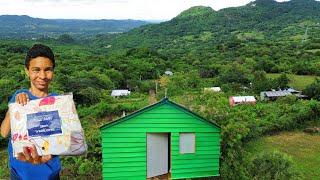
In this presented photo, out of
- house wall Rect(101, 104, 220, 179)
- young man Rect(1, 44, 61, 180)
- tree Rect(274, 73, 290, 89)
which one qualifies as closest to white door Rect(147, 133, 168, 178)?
house wall Rect(101, 104, 220, 179)

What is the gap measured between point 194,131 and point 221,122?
2.55 m

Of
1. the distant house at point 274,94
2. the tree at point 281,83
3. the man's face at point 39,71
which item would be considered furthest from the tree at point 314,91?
the man's face at point 39,71

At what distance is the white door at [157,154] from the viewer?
968 cm

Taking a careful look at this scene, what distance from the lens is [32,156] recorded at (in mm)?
3027

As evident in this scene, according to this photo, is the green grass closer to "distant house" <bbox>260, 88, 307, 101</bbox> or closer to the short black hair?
"distant house" <bbox>260, 88, 307, 101</bbox>

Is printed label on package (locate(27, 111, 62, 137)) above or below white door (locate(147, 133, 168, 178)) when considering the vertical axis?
above

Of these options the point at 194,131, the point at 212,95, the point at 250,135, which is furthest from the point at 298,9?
the point at 194,131

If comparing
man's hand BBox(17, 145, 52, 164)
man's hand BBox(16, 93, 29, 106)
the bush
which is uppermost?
man's hand BBox(16, 93, 29, 106)

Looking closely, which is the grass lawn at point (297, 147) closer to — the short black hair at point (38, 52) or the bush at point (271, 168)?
the bush at point (271, 168)

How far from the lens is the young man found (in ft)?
10.0

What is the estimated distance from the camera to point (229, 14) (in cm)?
12812

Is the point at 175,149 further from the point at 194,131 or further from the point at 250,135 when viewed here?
the point at 250,135

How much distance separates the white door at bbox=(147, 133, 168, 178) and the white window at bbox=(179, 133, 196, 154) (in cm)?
36

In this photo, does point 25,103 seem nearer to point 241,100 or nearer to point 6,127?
point 6,127
